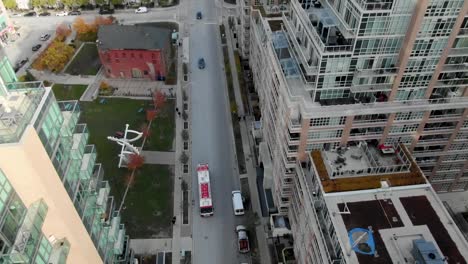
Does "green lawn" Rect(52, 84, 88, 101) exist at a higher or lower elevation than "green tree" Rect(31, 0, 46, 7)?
lower

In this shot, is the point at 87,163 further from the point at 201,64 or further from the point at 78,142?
the point at 201,64

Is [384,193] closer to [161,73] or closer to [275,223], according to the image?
[275,223]

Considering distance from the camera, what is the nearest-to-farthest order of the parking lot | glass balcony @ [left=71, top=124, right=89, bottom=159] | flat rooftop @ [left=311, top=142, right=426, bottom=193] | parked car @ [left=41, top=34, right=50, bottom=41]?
glass balcony @ [left=71, top=124, right=89, bottom=159], flat rooftop @ [left=311, top=142, right=426, bottom=193], the parking lot, parked car @ [left=41, top=34, right=50, bottom=41]

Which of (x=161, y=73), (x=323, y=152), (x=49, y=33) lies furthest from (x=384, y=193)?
(x=49, y=33)

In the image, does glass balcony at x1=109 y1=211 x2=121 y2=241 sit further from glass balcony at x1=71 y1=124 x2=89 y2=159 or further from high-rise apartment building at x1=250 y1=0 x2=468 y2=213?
high-rise apartment building at x1=250 y1=0 x2=468 y2=213

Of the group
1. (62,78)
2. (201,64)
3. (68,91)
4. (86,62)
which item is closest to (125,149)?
(68,91)

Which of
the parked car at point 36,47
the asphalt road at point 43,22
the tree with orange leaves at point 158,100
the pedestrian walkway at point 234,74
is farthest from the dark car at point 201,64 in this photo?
the parked car at point 36,47

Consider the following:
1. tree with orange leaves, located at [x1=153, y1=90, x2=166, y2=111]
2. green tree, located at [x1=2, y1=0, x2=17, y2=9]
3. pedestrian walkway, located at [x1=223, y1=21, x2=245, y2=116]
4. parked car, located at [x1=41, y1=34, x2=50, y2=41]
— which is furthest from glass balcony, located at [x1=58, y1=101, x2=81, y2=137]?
green tree, located at [x1=2, y1=0, x2=17, y2=9]

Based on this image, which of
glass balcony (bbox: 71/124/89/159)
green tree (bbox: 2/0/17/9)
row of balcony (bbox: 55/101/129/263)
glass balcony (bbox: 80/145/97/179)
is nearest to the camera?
row of balcony (bbox: 55/101/129/263)

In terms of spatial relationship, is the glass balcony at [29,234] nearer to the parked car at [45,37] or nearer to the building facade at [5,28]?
the parked car at [45,37]
